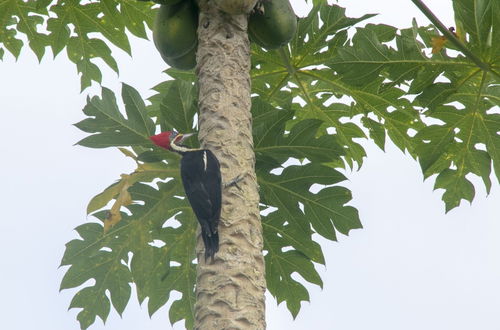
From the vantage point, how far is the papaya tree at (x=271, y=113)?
3.39 metres

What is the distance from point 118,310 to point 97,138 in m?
1.11

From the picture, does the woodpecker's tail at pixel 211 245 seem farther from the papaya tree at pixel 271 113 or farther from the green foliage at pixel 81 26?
the green foliage at pixel 81 26

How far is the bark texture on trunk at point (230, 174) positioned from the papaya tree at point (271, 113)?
1 centimetres

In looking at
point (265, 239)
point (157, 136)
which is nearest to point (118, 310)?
point (265, 239)

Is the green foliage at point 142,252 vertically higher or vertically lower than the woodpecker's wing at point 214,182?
higher

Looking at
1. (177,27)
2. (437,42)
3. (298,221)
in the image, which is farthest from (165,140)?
(437,42)

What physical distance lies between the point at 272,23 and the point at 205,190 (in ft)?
3.19

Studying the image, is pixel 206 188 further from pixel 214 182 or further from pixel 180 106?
pixel 180 106

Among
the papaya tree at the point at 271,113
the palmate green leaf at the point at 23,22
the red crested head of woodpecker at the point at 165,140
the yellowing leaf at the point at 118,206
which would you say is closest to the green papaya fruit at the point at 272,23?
the papaya tree at the point at 271,113

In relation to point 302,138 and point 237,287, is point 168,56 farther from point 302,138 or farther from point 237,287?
point 237,287

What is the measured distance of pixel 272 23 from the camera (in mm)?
3332

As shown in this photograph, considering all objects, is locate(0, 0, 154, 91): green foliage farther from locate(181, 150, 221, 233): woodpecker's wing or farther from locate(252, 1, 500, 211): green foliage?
locate(181, 150, 221, 233): woodpecker's wing

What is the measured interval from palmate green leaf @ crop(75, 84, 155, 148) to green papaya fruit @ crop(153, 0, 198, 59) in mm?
441

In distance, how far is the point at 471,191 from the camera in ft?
14.5
